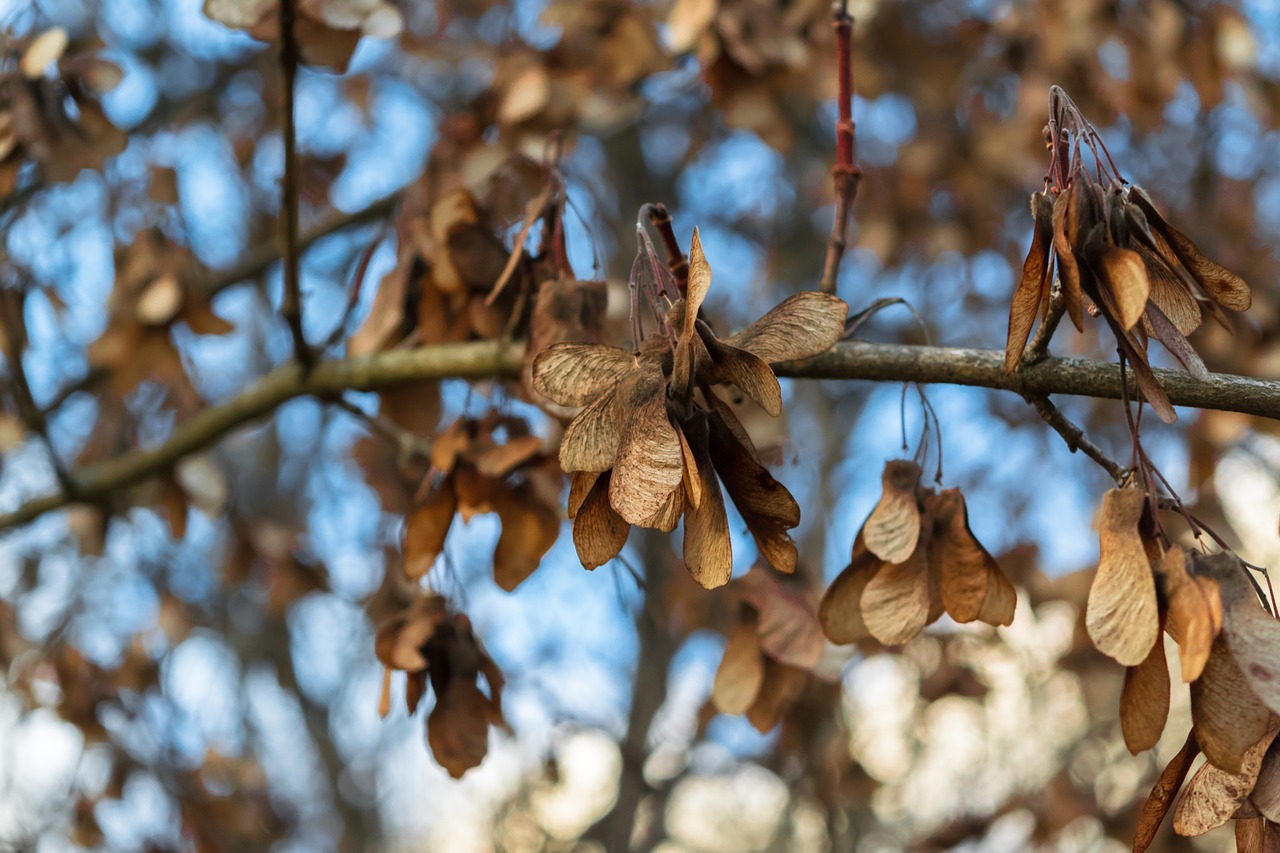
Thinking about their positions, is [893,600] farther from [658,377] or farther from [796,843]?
[796,843]

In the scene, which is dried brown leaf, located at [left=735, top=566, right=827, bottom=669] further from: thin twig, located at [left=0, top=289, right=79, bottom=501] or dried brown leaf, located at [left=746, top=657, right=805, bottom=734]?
thin twig, located at [left=0, top=289, right=79, bottom=501]

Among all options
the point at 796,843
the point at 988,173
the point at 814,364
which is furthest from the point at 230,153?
the point at 796,843

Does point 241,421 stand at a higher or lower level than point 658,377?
lower

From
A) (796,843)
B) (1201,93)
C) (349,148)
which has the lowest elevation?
(796,843)

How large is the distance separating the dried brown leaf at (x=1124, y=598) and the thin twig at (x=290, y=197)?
1158 mm

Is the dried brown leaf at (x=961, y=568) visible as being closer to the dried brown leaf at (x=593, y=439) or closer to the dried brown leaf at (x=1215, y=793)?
the dried brown leaf at (x=1215, y=793)

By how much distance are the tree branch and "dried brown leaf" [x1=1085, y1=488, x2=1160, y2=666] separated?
0.15 meters

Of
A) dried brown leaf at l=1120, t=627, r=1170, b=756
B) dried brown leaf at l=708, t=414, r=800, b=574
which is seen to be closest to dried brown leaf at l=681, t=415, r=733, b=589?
dried brown leaf at l=708, t=414, r=800, b=574

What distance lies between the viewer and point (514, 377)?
1.43 metres

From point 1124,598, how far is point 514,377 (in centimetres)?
84

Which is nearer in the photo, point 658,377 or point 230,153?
point 658,377

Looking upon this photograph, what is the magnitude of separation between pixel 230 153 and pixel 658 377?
3.54m

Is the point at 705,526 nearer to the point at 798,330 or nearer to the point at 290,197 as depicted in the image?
the point at 798,330

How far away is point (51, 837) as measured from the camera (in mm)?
4227
